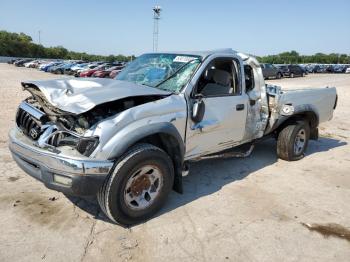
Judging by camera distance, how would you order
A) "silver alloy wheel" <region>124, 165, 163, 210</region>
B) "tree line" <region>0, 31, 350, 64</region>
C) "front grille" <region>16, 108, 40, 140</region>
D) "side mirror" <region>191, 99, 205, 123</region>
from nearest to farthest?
"silver alloy wheel" <region>124, 165, 163, 210</region> → "front grille" <region>16, 108, 40, 140</region> → "side mirror" <region>191, 99, 205, 123</region> → "tree line" <region>0, 31, 350, 64</region>

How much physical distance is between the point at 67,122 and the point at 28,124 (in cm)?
70

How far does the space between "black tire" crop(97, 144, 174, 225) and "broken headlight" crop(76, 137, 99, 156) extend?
0.32 m

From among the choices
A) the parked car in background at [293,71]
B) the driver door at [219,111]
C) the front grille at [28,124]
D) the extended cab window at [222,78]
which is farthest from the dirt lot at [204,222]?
the parked car in background at [293,71]

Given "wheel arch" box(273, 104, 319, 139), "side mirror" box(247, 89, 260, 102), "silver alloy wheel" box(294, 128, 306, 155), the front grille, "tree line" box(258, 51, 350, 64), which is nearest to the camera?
the front grille

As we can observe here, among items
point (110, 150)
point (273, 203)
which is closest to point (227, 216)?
point (273, 203)

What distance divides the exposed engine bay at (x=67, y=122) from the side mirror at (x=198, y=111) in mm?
492

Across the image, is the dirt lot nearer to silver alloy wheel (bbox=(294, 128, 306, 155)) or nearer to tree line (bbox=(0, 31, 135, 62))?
silver alloy wheel (bbox=(294, 128, 306, 155))

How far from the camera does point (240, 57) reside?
5484 mm

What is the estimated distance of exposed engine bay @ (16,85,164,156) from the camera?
3734 millimetres

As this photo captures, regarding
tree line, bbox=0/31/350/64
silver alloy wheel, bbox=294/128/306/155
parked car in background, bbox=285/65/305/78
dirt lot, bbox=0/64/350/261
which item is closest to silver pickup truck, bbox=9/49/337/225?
dirt lot, bbox=0/64/350/261

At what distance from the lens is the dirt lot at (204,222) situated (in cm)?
356

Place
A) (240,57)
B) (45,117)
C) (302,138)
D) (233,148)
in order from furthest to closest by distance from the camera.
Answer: (302,138) → (233,148) → (240,57) → (45,117)

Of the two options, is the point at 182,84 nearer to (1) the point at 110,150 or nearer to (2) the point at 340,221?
(1) the point at 110,150

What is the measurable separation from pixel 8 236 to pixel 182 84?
8.53ft
